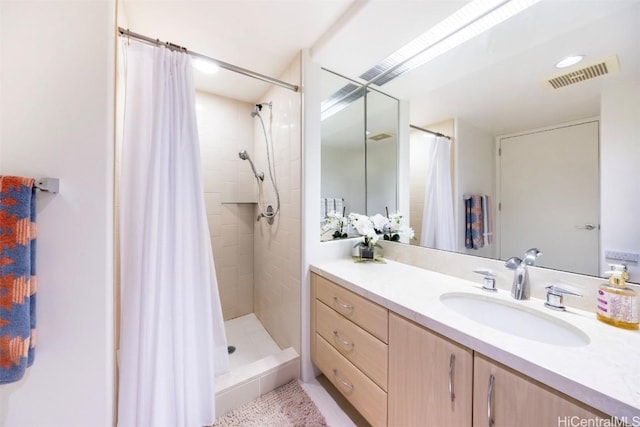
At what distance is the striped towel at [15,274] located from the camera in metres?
0.64

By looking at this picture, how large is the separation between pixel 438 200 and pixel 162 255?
5.21ft

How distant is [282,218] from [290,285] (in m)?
0.52

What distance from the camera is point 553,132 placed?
995mm

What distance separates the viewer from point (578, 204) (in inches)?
37.5

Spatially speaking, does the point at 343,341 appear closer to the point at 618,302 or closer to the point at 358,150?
the point at 618,302

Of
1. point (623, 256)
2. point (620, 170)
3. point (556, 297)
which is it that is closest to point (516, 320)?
point (556, 297)

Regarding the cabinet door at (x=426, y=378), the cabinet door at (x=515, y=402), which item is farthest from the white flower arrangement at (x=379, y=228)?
the cabinet door at (x=515, y=402)

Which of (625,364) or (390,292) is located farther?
(390,292)

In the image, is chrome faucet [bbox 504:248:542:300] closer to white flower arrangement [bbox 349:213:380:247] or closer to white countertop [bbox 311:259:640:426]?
white countertop [bbox 311:259:640:426]

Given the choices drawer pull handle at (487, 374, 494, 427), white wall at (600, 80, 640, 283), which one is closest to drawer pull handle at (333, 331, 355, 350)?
drawer pull handle at (487, 374, 494, 427)

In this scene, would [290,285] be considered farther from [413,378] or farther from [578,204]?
[578,204]

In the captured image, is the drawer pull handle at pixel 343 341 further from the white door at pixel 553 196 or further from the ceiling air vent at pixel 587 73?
the ceiling air vent at pixel 587 73

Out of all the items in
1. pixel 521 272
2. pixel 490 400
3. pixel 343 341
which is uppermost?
pixel 521 272

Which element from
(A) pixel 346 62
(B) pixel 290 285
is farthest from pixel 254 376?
(A) pixel 346 62
